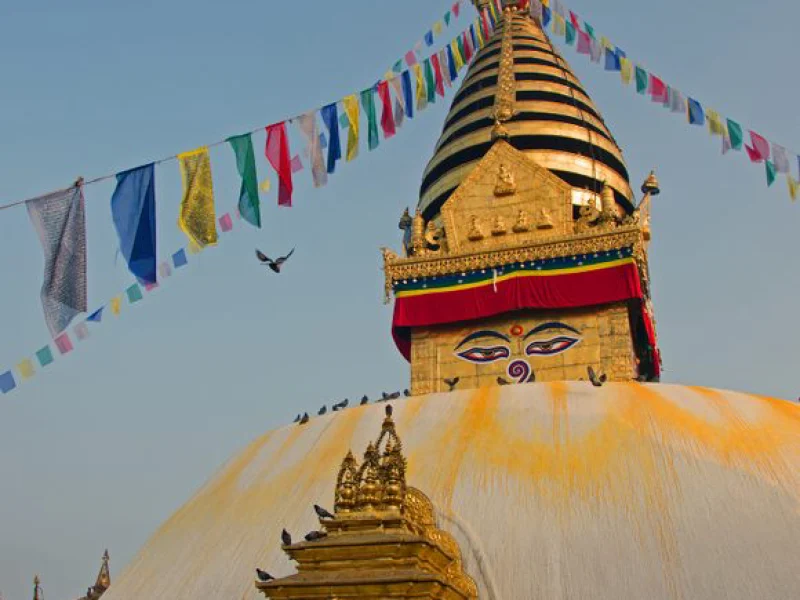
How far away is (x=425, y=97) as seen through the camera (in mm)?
→ 14391

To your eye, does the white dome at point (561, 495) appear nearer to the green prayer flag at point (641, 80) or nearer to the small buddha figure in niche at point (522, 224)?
the small buddha figure in niche at point (522, 224)

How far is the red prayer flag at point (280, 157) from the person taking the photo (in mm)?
9164

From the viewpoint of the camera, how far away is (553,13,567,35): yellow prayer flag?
19.0 meters

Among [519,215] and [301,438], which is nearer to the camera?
[301,438]

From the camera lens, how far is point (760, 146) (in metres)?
13.7

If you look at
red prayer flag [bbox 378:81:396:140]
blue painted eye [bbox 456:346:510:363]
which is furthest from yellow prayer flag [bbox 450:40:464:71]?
blue painted eye [bbox 456:346:510:363]

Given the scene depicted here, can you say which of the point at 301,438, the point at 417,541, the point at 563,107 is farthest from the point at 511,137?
the point at 417,541

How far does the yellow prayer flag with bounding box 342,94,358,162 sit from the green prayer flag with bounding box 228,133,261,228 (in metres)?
2.34

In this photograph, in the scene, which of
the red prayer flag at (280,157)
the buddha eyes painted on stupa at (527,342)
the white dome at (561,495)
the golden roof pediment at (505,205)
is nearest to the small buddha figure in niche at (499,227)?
the golden roof pediment at (505,205)

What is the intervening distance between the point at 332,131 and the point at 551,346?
5.30m

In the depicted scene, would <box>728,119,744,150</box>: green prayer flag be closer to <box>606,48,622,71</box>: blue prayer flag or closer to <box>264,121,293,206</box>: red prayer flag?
<box>606,48,622,71</box>: blue prayer flag

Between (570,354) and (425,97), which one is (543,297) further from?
(425,97)

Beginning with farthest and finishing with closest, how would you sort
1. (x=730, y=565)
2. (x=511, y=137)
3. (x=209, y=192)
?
(x=511, y=137) < (x=209, y=192) < (x=730, y=565)

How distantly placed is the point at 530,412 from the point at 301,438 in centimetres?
277
